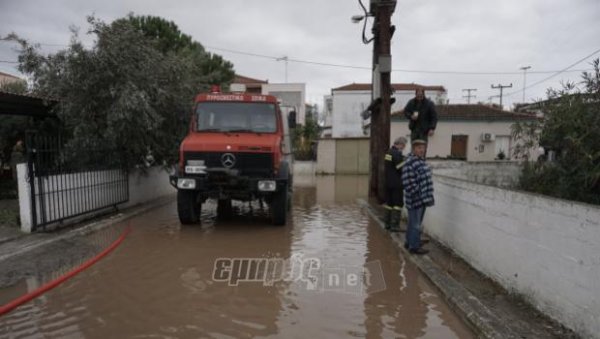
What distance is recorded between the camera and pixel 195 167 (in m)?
7.48

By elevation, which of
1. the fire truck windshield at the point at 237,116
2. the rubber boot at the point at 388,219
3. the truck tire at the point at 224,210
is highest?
the fire truck windshield at the point at 237,116

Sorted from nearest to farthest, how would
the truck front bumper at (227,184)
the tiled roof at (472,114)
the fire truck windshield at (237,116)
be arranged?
1. the truck front bumper at (227,184)
2. the fire truck windshield at (237,116)
3. the tiled roof at (472,114)

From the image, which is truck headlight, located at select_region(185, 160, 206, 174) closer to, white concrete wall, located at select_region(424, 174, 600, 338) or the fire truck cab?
the fire truck cab

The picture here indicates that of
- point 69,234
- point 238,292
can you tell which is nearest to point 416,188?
point 238,292

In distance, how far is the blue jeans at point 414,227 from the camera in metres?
5.89

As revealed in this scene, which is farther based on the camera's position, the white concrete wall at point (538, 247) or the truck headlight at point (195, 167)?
the truck headlight at point (195, 167)

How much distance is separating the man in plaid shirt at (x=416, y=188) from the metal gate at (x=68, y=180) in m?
6.00

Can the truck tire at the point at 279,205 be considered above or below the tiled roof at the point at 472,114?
below

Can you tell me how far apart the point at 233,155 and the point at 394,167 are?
2858mm

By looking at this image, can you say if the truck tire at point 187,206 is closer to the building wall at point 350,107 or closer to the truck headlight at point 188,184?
the truck headlight at point 188,184

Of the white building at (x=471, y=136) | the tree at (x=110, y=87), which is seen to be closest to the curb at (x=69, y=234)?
the tree at (x=110, y=87)

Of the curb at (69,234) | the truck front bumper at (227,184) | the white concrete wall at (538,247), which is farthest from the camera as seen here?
the truck front bumper at (227,184)

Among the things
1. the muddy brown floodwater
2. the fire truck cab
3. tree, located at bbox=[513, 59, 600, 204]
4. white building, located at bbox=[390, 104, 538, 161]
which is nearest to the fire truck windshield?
the fire truck cab

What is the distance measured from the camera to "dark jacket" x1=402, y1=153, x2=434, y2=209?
229 inches
